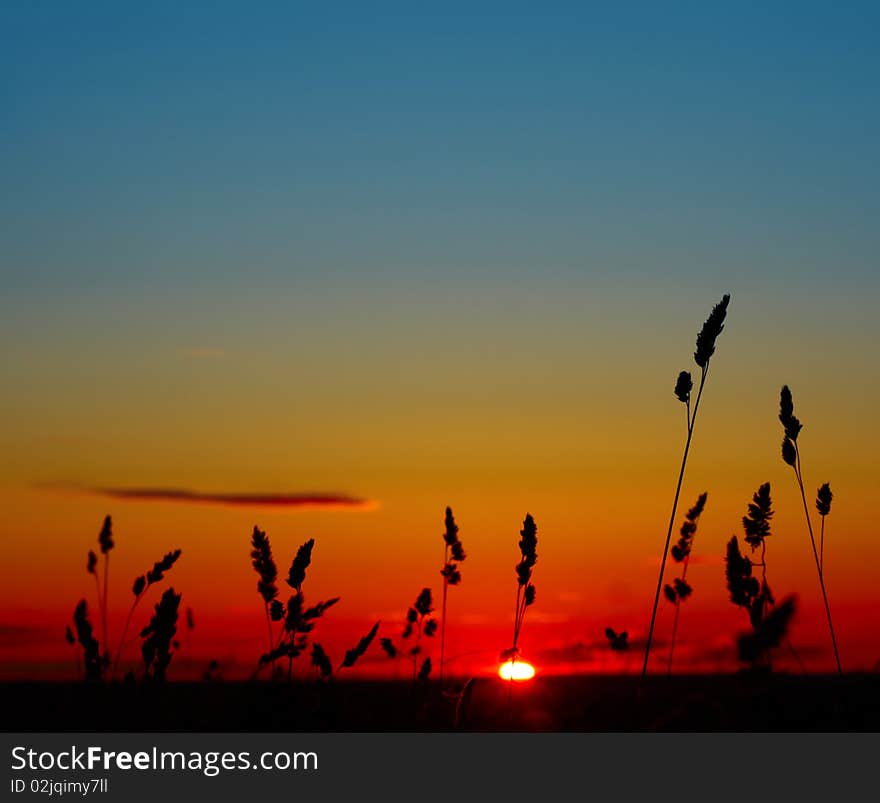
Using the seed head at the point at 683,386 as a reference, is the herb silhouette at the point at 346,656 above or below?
below

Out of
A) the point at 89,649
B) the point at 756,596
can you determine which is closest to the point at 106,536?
the point at 89,649

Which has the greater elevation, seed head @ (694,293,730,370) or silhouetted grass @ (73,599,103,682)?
seed head @ (694,293,730,370)

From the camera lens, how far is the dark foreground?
447cm

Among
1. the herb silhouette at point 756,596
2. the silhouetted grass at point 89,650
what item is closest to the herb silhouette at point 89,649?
the silhouetted grass at point 89,650

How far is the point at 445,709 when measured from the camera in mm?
5754

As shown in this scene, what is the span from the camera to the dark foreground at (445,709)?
4469 millimetres

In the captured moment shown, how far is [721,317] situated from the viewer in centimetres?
670

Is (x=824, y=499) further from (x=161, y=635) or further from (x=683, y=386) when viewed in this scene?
(x=161, y=635)

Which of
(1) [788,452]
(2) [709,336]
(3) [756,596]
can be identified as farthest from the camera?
(1) [788,452]

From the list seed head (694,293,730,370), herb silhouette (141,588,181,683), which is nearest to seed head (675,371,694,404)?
seed head (694,293,730,370)

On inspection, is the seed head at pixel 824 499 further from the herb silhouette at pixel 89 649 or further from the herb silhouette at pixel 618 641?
the herb silhouette at pixel 89 649

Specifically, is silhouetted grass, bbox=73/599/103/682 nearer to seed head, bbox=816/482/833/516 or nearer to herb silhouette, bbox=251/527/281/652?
herb silhouette, bbox=251/527/281/652
